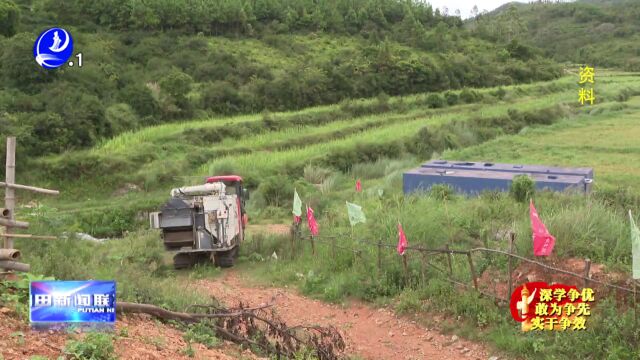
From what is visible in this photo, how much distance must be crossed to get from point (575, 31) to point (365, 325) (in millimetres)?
97356

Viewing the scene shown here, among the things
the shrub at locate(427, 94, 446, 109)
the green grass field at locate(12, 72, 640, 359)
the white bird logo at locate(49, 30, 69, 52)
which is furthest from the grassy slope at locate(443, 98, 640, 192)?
the white bird logo at locate(49, 30, 69, 52)

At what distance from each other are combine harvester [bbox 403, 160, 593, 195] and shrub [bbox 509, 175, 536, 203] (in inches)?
74.7

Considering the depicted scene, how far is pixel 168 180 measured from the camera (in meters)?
21.7

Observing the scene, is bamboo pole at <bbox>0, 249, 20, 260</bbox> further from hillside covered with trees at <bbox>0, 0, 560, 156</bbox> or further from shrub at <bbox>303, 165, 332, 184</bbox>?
hillside covered with trees at <bbox>0, 0, 560, 156</bbox>

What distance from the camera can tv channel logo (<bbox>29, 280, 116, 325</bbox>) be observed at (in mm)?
4422

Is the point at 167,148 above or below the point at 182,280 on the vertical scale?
above

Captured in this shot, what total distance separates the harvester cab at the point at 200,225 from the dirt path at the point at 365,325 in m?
1.16

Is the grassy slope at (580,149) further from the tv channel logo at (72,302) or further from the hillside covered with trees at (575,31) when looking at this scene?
the hillside covered with trees at (575,31)

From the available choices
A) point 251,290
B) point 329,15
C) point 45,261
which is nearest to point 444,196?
point 251,290

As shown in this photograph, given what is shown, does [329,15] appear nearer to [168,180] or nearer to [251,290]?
[168,180]

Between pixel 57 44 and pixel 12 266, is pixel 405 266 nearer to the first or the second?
pixel 12 266

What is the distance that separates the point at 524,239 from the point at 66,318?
6.59 m

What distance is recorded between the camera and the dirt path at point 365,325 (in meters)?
8.02

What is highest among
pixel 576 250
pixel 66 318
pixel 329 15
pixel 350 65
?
pixel 329 15
